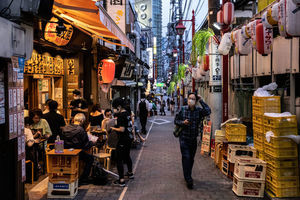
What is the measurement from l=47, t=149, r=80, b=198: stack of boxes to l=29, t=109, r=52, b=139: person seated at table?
162 cm

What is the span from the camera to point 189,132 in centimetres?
731

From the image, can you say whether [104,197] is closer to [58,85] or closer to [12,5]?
[12,5]

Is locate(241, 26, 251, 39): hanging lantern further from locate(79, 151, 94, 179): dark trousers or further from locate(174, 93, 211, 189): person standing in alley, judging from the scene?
locate(79, 151, 94, 179): dark trousers

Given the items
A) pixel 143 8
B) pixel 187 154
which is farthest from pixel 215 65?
pixel 143 8

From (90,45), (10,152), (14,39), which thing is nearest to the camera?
(14,39)

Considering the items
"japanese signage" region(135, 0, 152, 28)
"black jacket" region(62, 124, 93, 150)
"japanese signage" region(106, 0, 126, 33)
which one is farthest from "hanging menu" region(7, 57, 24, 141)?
"japanese signage" region(135, 0, 152, 28)

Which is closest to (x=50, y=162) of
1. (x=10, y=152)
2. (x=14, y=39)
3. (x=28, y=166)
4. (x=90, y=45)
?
(x=28, y=166)

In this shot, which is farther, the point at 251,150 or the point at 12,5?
the point at 251,150

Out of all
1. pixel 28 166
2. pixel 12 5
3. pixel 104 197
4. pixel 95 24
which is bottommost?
pixel 104 197

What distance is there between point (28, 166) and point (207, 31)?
28.4 feet

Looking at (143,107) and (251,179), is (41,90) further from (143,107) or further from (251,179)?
(251,179)

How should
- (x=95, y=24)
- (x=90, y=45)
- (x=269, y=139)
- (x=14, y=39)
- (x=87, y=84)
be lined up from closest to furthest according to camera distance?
(x=14, y=39) < (x=269, y=139) < (x=95, y=24) < (x=90, y=45) < (x=87, y=84)

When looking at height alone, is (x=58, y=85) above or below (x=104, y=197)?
above

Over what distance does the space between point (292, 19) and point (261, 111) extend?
2865 mm
